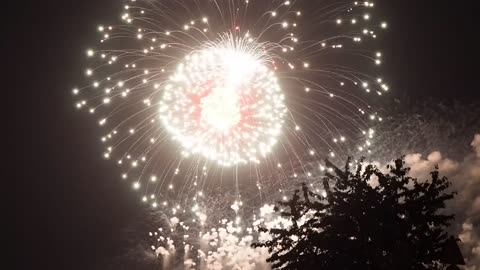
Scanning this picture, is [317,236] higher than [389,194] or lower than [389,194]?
lower

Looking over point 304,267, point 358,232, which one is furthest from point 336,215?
point 304,267

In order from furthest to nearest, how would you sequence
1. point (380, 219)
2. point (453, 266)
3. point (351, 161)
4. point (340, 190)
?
1. point (351, 161)
2. point (340, 190)
3. point (380, 219)
4. point (453, 266)

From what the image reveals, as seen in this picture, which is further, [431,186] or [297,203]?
[297,203]

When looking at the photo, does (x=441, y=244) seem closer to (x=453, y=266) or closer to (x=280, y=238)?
(x=453, y=266)

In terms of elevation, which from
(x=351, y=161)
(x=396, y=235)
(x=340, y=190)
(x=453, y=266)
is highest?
(x=351, y=161)

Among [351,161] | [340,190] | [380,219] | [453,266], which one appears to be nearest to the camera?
[453,266]

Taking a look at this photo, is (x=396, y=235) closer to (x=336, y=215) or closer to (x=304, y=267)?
(x=336, y=215)
